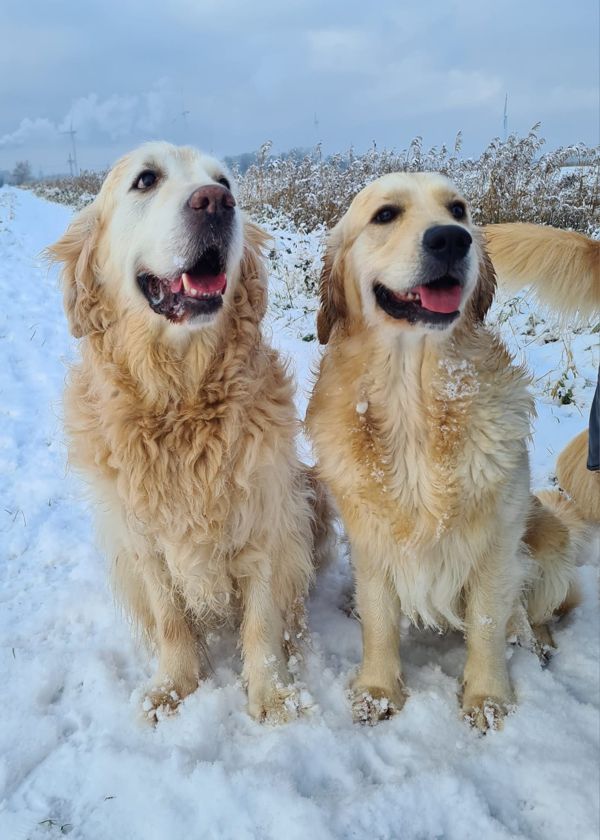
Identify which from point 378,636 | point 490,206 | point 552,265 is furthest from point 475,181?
point 378,636

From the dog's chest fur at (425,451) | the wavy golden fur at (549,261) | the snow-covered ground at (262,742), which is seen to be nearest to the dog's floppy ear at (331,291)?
the dog's chest fur at (425,451)

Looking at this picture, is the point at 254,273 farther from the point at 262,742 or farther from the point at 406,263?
the point at 262,742

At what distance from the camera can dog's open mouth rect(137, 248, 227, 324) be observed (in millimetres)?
1969

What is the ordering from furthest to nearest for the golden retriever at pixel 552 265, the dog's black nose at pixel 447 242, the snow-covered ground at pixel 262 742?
1. the golden retriever at pixel 552 265
2. the dog's black nose at pixel 447 242
3. the snow-covered ground at pixel 262 742

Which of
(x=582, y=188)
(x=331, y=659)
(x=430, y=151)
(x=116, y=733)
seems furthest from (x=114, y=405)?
(x=430, y=151)

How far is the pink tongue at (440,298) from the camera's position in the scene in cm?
197

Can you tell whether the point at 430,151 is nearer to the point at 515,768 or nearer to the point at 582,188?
the point at 582,188

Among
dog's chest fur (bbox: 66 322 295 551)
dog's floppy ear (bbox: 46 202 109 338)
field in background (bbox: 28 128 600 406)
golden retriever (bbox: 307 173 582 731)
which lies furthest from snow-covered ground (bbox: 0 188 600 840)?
field in background (bbox: 28 128 600 406)

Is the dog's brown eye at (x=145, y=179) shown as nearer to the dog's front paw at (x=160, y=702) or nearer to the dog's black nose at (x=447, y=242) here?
the dog's black nose at (x=447, y=242)

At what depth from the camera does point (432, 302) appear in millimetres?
1974

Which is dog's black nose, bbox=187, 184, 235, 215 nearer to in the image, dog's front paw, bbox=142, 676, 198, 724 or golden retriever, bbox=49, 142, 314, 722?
golden retriever, bbox=49, 142, 314, 722

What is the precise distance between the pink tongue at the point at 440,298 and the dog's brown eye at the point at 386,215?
13.3 inches

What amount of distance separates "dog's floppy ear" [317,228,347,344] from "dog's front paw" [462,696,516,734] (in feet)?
4.59

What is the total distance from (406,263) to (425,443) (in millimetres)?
601
